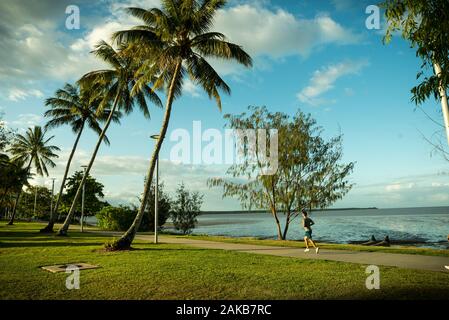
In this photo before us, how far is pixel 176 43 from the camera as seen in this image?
15.9 m

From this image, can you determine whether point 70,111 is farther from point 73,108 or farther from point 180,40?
point 180,40

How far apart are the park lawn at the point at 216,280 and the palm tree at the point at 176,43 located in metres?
5.27

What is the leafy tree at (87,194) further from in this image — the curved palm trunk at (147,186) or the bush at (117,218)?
the curved palm trunk at (147,186)

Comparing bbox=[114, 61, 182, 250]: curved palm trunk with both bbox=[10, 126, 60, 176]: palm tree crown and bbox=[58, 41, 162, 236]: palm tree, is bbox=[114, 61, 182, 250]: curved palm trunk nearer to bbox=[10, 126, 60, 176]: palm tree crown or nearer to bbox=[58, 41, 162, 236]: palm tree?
bbox=[58, 41, 162, 236]: palm tree

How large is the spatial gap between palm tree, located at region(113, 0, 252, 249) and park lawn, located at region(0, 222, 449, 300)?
5274 mm

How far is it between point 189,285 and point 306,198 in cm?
1675

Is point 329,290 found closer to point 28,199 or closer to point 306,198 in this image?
point 306,198

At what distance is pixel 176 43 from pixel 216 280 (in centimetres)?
1187

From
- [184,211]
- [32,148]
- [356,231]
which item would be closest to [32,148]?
[32,148]

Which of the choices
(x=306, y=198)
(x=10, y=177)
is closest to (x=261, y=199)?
(x=306, y=198)

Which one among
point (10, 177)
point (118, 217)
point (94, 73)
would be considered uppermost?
point (94, 73)

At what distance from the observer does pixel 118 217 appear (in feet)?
116

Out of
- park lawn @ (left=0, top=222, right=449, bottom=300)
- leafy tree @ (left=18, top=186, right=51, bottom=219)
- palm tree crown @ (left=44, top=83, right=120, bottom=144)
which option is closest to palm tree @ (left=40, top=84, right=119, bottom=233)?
palm tree crown @ (left=44, top=83, right=120, bottom=144)
